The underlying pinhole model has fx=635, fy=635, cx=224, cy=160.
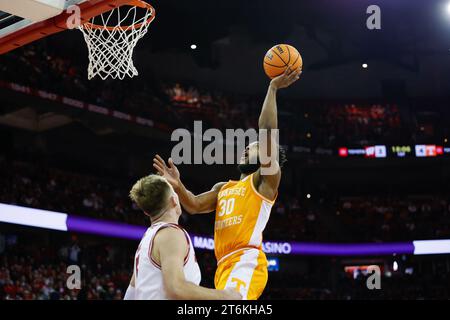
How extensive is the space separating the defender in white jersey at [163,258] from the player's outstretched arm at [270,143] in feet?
3.20

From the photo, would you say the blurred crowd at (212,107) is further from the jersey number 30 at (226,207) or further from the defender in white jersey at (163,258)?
the defender in white jersey at (163,258)

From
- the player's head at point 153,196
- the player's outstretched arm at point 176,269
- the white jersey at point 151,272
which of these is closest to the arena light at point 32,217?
the player's head at point 153,196

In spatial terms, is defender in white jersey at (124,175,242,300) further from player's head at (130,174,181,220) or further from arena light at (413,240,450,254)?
arena light at (413,240,450,254)

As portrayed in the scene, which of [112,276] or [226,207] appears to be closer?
[226,207]

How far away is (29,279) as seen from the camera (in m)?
13.5

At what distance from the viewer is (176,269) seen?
2.72 metres

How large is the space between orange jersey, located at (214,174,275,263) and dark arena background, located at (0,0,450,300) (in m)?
9.67

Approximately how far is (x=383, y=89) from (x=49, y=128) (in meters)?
13.8

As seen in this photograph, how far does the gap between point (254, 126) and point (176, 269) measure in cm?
2103

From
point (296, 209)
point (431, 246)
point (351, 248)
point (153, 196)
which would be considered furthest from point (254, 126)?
point (153, 196)

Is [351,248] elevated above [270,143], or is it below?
above

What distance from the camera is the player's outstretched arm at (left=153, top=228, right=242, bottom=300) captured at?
2678mm

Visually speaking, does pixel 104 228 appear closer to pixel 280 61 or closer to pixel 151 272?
pixel 280 61
